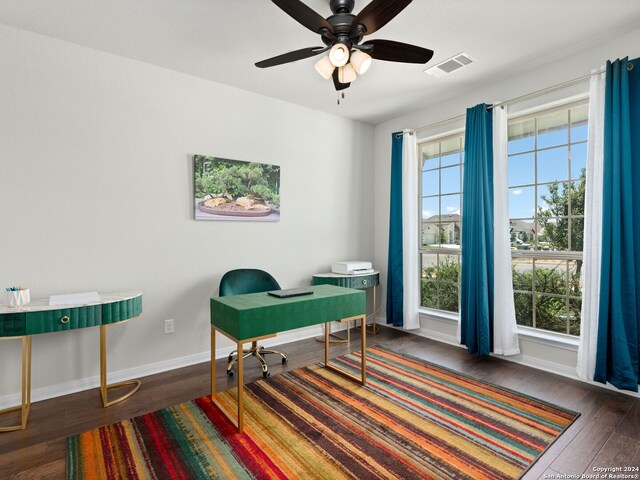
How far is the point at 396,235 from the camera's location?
4320mm

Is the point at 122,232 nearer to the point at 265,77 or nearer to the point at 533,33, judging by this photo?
the point at 265,77

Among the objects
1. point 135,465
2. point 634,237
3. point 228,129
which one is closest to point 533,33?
point 634,237

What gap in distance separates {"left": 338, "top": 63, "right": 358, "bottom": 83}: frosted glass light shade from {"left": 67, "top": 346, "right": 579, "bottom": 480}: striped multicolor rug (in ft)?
7.41

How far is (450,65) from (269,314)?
2606mm

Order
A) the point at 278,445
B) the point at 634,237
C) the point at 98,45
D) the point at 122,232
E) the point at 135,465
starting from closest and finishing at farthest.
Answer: the point at 135,465 → the point at 278,445 → the point at 634,237 → the point at 98,45 → the point at 122,232

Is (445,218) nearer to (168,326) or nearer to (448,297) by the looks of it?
(448,297)

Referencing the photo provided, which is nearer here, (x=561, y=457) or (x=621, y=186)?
(x=561, y=457)

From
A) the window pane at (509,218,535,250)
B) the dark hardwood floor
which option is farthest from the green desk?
the window pane at (509,218,535,250)

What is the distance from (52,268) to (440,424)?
9.78 feet

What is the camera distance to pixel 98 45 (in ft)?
8.89

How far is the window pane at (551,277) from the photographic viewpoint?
319 cm

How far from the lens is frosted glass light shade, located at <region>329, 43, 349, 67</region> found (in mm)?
2002

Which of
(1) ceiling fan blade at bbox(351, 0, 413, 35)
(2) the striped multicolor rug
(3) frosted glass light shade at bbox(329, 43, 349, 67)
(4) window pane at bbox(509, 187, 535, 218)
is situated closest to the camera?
(1) ceiling fan blade at bbox(351, 0, 413, 35)

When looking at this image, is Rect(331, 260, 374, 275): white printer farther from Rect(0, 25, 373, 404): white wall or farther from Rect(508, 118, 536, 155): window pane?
Rect(508, 118, 536, 155): window pane
